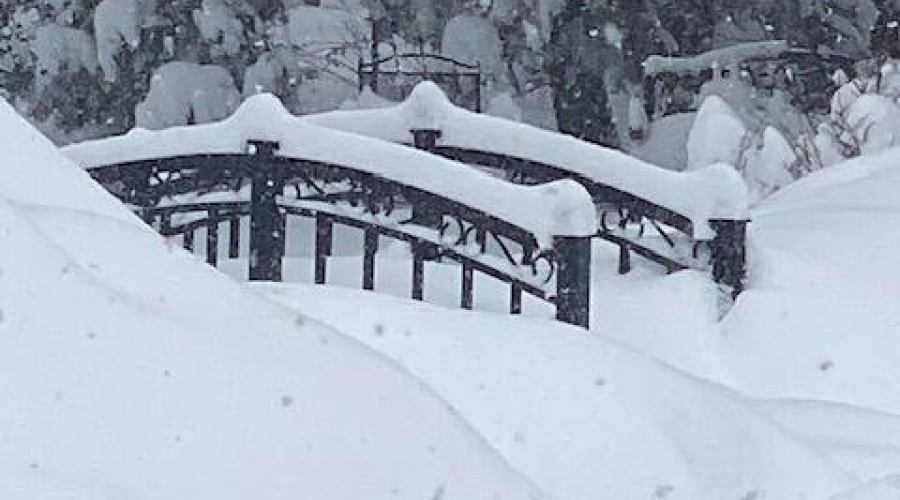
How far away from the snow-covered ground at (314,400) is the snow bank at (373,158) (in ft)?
4.71

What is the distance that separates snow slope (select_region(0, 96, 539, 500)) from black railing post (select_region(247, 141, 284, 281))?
405 cm

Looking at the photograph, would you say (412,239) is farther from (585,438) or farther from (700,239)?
(585,438)

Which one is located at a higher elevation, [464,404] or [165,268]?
[165,268]

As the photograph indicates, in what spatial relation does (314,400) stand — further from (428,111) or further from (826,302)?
(428,111)

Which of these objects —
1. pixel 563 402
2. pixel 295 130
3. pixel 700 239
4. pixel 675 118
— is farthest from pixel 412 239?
pixel 675 118

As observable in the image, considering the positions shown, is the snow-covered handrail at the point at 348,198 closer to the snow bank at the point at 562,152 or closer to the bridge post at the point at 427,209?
the bridge post at the point at 427,209

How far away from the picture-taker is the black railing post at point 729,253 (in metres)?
7.04

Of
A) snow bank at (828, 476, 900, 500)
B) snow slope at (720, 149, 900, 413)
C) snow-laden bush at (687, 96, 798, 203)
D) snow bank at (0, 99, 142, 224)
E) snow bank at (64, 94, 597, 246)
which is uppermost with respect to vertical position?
snow bank at (0, 99, 142, 224)

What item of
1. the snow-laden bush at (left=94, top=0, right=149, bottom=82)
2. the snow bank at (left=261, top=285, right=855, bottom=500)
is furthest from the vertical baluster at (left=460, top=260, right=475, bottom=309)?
the snow-laden bush at (left=94, top=0, right=149, bottom=82)

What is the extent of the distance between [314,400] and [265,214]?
449 centimetres

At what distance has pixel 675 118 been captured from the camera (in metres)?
15.0

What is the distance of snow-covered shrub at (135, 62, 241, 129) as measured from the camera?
1486 centimetres

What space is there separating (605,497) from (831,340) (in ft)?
11.1

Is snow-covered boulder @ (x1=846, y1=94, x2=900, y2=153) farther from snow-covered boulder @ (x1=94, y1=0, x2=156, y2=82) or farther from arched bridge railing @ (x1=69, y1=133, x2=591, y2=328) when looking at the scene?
snow-covered boulder @ (x1=94, y1=0, x2=156, y2=82)
